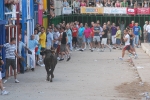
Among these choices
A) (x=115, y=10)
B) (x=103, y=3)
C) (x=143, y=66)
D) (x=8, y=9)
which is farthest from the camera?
(x=103, y=3)

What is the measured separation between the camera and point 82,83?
767 inches

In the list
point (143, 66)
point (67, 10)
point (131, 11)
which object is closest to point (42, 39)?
point (143, 66)

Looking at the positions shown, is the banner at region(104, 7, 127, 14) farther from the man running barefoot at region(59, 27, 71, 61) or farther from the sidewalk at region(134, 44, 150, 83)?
the man running barefoot at region(59, 27, 71, 61)

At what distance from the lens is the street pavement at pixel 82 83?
16.4m

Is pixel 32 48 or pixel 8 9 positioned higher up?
pixel 8 9

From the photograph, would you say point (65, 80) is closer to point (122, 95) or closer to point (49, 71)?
point (49, 71)

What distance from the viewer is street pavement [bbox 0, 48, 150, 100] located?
16438 mm

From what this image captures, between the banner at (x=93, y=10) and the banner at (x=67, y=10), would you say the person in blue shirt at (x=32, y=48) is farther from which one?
the banner at (x=93, y=10)

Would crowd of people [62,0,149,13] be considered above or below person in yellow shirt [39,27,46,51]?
above

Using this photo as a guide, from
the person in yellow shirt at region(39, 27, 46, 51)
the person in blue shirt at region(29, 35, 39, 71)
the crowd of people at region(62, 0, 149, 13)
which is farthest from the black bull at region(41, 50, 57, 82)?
the crowd of people at region(62, 0, 149, 13)

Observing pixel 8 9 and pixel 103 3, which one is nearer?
pixel 8 9

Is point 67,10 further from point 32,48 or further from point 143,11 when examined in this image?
point 32,48

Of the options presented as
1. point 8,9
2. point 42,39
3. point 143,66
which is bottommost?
point 143,66

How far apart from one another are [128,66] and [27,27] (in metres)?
5.27
